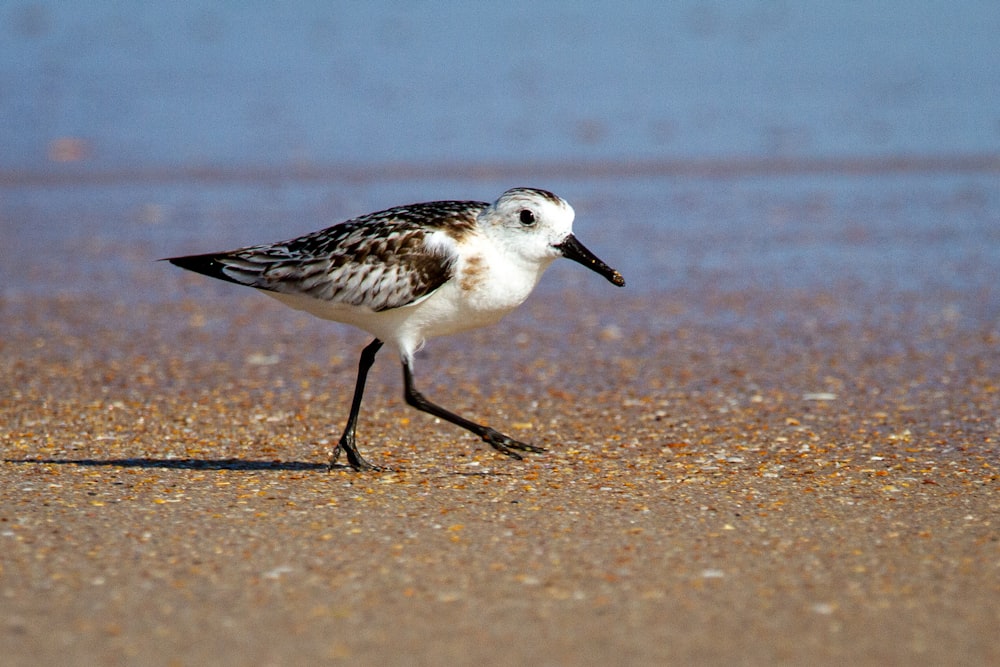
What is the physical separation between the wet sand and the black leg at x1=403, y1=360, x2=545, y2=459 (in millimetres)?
105

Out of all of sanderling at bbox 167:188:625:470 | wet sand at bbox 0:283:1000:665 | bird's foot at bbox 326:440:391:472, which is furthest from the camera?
bird's foot at bbox 326:440:391:472

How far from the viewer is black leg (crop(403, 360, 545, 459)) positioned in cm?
600

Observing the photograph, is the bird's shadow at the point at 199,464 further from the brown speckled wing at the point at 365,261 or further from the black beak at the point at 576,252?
the black beak at the point at 576,252

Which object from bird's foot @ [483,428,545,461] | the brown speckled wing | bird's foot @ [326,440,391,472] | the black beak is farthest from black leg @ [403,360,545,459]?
the black beak

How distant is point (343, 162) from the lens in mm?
19734

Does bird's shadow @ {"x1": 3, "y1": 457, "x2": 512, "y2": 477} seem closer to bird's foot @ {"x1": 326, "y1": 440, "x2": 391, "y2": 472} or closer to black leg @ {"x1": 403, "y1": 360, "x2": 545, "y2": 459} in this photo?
bird's foot @ {"x1": 326, "y1": 440, "x2": 391, "y2": 472}

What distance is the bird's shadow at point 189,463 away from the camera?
19.7 feet

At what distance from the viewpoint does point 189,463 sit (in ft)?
20.0

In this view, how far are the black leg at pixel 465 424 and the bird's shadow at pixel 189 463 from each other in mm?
486

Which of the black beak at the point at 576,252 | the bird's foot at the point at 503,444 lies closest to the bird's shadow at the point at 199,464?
the bird's foot at the point at 503,444

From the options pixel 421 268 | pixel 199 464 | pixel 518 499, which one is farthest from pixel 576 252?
pixel 199 464

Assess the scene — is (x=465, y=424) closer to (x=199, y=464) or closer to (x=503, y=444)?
(x=503, y=444)

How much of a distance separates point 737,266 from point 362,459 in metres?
6.36

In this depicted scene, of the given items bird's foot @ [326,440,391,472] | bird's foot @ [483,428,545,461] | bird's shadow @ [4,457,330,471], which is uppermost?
bird's foot @ [483,428,545,461]
